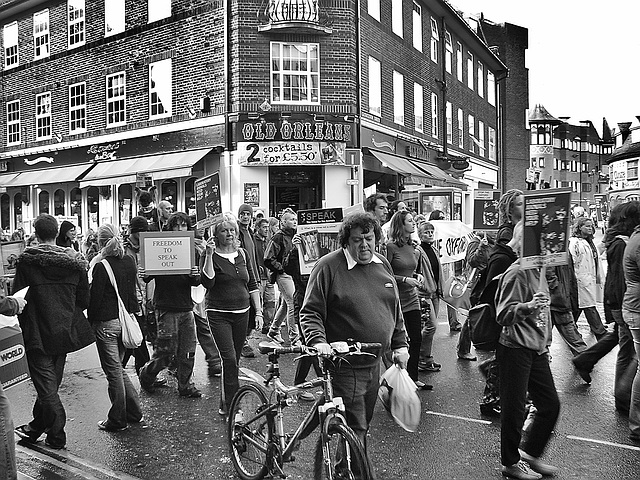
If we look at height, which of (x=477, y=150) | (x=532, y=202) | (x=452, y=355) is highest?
(x=477, y=150)

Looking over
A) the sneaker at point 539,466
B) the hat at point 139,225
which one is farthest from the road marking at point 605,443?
the hat at point 139,225

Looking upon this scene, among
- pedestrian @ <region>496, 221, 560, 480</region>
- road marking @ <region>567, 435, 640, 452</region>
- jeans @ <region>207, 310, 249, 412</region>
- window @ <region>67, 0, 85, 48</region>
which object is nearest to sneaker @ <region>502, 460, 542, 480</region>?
pedestrian @ <region>496, 221, 560, 480</region>

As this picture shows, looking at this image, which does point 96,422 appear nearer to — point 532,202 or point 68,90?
point 532,202

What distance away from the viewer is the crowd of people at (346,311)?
15.6 feet

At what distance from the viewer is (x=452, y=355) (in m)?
10.3

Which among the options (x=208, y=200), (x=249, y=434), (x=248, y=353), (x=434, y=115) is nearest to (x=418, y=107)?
(x=434, y=115)

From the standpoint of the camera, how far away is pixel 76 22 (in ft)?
90.0

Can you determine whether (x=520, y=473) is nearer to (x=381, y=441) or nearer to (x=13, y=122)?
(x=381, y=441)

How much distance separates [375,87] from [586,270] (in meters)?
15.8

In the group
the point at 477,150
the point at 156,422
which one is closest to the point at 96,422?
the point at 156,422

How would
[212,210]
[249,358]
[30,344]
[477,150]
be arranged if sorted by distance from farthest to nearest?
[477,150]
[249,358]
[212,210]
[30,344]

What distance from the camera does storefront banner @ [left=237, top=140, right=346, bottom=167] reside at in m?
21.4

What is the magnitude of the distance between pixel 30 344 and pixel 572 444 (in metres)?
4.43

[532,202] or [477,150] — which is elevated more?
[477,150]
